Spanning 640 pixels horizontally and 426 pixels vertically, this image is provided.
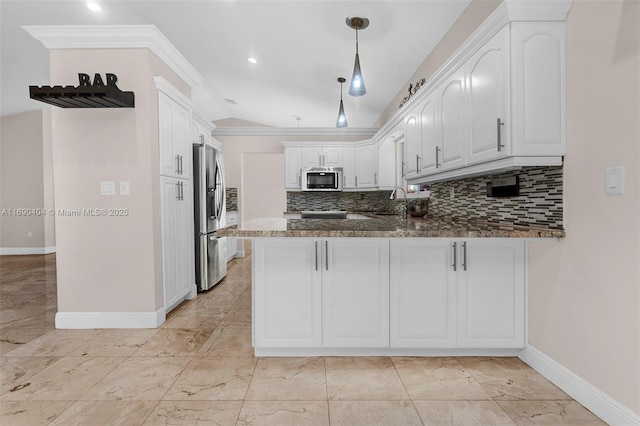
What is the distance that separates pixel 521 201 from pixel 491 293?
2.02ft

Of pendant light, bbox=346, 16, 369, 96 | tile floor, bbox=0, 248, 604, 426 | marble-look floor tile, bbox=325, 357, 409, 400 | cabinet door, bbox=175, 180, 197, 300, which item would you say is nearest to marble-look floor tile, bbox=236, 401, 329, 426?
tile floor, bbox=0, 248, 604, 426

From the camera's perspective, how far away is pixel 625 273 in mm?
1390

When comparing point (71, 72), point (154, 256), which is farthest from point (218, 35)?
point (154, 256)

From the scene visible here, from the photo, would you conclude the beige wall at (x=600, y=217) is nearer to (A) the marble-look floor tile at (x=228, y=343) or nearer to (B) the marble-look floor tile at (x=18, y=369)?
(A) the marble-look floor tile at (x=228, y=343)

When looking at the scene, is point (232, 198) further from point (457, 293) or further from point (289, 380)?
point (457, 293)

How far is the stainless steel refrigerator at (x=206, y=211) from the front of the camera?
11.9 feet

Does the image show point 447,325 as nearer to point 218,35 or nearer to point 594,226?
point 594,226

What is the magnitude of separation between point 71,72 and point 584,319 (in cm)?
397

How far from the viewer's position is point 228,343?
2.36 m

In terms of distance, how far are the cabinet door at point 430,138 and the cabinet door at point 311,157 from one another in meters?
2.89

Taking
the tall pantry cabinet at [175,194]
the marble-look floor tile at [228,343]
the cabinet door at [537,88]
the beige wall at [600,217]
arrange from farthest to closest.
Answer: the tall pantry cabinet at [175,194]
the marble-look floor tile at [228,343]
the cabinet door at [537,88]
the beige wall at [600,217]

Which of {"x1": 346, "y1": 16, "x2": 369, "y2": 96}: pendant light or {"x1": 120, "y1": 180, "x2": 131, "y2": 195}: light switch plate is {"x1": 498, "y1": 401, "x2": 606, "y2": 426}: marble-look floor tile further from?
{"x1": 120, "y1": 180, "x2": 131, "y2": 195}: light switch plate

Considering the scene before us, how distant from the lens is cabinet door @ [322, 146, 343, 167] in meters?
5.42

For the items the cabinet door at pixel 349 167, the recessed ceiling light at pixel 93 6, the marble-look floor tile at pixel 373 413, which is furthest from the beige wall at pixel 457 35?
the recessed ceiling light at pixel 93 6
